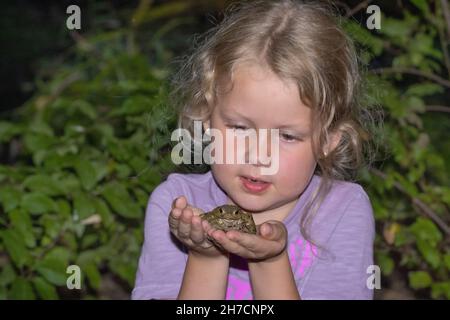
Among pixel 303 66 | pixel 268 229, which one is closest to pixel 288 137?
pixel 303 66

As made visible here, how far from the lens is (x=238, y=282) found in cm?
279

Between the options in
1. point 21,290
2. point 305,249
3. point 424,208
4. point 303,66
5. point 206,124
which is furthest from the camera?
point 424,208

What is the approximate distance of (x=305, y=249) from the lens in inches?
107

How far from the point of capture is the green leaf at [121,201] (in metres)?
3.50

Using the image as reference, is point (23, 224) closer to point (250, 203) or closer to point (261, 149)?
point (250, 203)

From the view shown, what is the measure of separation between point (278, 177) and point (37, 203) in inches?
49.4

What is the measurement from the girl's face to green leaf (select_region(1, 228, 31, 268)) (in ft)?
3.58

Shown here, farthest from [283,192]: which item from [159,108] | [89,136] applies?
[89,136]

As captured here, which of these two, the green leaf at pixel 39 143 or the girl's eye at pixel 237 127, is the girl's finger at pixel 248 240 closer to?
the girl's eye at pixel 237 127

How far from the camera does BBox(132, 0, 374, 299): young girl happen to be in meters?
→ 2.50

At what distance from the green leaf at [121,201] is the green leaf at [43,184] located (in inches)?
7.3

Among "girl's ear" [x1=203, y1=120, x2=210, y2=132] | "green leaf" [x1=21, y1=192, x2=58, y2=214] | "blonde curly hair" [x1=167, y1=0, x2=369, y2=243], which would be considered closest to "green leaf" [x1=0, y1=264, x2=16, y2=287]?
"green leaf" [x1=21, y1=192, x2=58, y2=214]

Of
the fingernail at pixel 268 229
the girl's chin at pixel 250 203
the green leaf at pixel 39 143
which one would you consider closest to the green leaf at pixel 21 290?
the green leaf at pixel 39 143

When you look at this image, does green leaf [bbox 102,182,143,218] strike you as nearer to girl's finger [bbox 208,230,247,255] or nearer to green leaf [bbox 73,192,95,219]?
green leaf [bbox 73,192,95,219]
